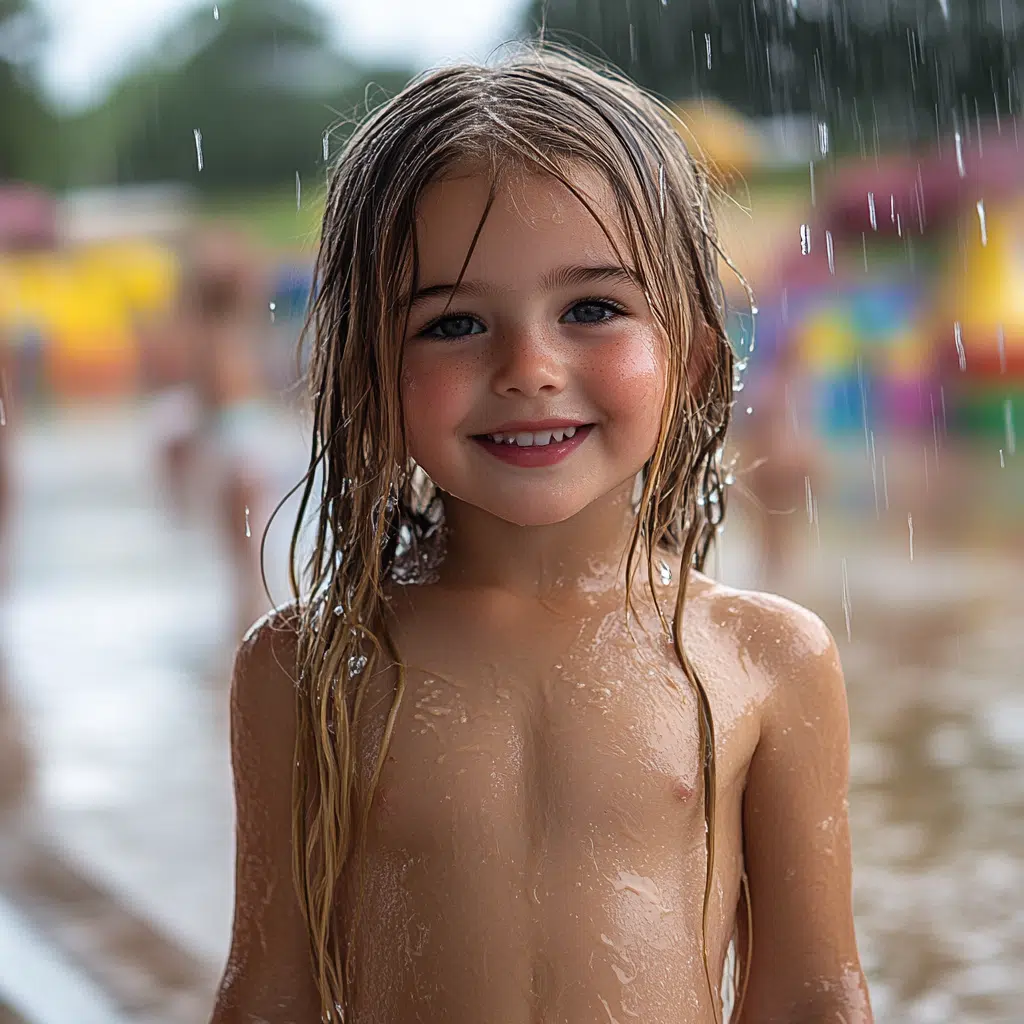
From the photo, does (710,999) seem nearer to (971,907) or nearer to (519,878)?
(519,878)

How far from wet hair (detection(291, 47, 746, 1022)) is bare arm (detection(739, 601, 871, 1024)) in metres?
0.07

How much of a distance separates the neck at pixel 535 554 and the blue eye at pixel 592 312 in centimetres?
17

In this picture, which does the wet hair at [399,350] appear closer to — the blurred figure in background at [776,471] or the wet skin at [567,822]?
the wet skin at [567,822]

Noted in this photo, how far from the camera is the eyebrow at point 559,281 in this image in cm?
110

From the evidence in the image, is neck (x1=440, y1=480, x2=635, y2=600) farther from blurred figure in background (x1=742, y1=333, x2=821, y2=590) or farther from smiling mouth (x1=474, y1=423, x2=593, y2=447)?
blurred figure in background (x1=742, y1=333, x2=821, y2=590)

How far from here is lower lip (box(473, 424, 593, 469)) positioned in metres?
1.11

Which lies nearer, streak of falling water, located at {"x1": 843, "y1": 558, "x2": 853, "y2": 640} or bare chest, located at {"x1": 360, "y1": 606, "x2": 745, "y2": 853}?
bare chest, located at {"x1": 360, "y1": 606, "x2": 745, "y2": 853}

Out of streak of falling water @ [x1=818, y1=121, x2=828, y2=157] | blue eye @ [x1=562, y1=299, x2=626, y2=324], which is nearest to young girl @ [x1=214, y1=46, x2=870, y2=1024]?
blue eye @ [x1=562, y1=299, x2=626, y2=324]

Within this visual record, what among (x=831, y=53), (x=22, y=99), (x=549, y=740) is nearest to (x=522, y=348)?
(x=549, y=740)

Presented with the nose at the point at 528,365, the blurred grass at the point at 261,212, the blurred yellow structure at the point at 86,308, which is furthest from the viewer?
the blurred grass at the point at 261,212

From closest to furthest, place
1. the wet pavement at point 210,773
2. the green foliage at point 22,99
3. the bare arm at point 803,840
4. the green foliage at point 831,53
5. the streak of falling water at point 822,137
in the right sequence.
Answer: the bare arm at point 803,840 → the wet pavement at point 210,773 → the green foliage at point 831,53 → the streak of falling water at point 822,137 → the green foliage at point 22,99

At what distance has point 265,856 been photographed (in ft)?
4.04

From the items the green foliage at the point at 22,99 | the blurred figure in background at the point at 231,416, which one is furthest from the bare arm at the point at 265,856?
the green foliage at the point at 22,99

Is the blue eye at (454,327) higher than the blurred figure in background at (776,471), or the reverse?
the blue eye at (454,327)
